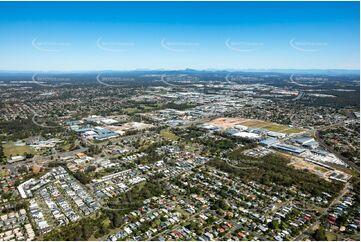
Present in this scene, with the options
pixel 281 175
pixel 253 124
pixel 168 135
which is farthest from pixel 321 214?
pixel 253 124

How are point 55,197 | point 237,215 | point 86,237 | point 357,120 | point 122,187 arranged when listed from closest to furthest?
point 86,237 < point 237,215 < point 55,197 < point 122,187 < point 357,120

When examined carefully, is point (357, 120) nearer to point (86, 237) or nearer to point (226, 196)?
point (226, 196)

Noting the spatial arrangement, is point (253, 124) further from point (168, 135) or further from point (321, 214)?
point (321, 214)

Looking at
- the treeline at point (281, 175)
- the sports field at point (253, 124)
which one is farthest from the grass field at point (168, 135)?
the treeline at point (281, 175)

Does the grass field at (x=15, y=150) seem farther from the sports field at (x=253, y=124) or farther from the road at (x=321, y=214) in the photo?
the road at (x=321, y=214)

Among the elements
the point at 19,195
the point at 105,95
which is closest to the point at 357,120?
the point at 19,195

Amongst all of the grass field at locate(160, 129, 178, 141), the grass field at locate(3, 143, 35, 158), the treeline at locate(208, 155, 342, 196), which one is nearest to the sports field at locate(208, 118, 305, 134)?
the grass field at locate(160, 129, 178, 141)

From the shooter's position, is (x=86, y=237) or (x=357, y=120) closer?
(x=86, y=237)
